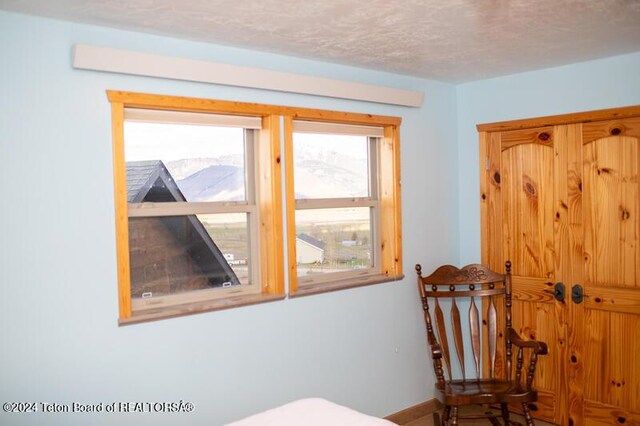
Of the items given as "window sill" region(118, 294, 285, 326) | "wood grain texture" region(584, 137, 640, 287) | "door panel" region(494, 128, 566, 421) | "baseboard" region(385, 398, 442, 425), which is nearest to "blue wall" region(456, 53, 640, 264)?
"door panel" region(494, 128, 566, 421)

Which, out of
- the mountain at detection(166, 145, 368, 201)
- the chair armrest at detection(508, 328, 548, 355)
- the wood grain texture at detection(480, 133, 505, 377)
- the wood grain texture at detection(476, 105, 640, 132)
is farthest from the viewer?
the wood grain texture at detection(480, 133, 505, 377)

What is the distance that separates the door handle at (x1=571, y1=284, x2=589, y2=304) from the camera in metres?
3.89

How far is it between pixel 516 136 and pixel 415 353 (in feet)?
5.73

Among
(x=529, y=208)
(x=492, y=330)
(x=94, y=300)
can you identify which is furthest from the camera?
(x=529, y=208)

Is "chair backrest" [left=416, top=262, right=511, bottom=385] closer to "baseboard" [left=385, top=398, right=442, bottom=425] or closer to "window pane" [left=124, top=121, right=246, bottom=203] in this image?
"baseboard" [left=385, top=398, right=442, bottom=425]

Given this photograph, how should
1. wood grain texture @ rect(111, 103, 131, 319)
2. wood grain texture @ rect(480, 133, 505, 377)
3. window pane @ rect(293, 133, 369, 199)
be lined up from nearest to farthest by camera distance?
wood grain texture @ rect(111, 103, 131, 319), window pane @ rect(293, 133, 369, 199), wood grain texture @ rect(480, 133, 505, 377)

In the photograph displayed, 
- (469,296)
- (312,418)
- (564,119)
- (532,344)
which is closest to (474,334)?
(469,296)

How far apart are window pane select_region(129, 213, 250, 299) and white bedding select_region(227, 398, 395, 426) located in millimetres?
1019

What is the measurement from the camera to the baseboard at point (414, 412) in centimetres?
404

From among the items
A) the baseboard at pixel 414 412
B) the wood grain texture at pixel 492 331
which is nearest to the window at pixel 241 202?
the wood grain texture at pixel 492 331

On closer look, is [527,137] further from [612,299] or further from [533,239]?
[612,299]

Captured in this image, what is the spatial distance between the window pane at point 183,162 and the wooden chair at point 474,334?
152 cm

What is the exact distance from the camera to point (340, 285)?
3.75 meters

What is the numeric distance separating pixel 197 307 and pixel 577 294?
253cm
